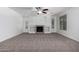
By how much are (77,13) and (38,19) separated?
6.35 m

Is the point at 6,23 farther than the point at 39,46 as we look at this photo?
Yes

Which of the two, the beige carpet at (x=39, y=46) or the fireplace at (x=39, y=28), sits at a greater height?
the fireplace at (x=39, y=28)

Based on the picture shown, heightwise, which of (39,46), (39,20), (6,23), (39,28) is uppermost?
(39,20)

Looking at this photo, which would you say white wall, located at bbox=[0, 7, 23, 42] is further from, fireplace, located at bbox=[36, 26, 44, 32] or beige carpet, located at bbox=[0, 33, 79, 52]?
fireplace, located at bbox=[36, 26, 44, 32]

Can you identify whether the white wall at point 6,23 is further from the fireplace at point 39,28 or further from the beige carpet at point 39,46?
the fireplace at point 39,28

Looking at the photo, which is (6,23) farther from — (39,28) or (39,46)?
(39,28)

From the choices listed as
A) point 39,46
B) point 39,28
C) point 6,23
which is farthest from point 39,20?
point 39,46

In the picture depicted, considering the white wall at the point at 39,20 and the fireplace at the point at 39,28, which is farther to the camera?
the fireplace at the point at 39,28

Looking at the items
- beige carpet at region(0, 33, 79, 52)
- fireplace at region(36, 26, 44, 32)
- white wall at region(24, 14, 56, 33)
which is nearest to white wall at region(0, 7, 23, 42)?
beige carpet at region(0, 33, 79, 52)

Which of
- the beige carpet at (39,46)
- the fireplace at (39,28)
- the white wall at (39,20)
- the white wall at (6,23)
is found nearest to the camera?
the beige carpet at (39,46)

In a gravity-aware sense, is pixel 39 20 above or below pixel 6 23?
above

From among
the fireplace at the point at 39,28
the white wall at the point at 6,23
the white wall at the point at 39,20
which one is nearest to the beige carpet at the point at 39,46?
the white wall at the point at 6,23

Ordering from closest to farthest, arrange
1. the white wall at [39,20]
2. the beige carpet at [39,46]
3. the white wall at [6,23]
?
the beige carpet at [39,46]
the white wall at [6,23]
the white wall at [39,20]
